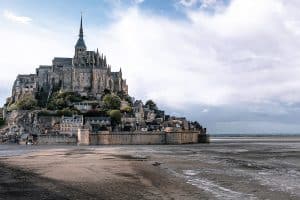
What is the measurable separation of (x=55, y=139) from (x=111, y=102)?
2443 centimetres

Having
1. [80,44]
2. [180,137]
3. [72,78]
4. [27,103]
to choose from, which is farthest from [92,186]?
[80,44]

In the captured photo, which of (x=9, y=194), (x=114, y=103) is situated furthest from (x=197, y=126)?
(x=9, y=194)

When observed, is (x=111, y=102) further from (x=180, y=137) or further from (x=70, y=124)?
(x=180, y=137)

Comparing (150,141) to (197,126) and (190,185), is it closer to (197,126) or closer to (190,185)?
(197,126)

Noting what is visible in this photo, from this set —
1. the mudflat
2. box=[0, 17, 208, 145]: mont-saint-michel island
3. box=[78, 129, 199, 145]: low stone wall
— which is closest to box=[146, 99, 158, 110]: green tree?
box=[0, 17, 208, 145]: mont-saint-michel island

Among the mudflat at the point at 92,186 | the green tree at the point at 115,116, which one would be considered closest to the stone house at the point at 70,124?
the green tree at the point at 115,116

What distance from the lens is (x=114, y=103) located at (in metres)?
145

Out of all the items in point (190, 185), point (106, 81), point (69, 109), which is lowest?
point (190, 185)

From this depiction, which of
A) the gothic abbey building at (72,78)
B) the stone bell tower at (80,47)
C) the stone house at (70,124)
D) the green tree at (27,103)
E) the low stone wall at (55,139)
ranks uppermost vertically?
the stone bell tower at (80,47)

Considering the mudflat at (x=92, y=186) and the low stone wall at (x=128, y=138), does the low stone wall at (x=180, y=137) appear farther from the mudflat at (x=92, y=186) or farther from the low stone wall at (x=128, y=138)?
the mudflat at (x=92, y=186)

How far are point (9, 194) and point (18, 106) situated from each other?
12932 cm

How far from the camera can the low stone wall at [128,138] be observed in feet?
408

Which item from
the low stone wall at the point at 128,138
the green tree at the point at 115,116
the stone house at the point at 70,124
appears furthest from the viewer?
the green tree at the point at 115,116

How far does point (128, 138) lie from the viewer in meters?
128
